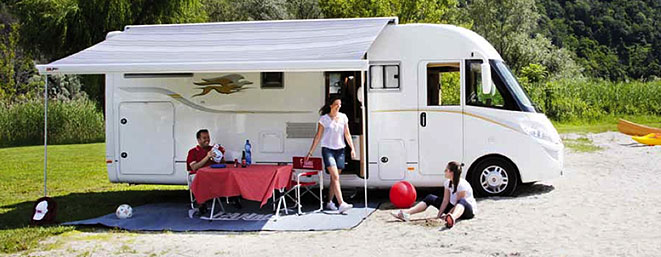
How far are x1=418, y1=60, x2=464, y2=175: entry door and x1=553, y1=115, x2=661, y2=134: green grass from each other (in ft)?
43.1

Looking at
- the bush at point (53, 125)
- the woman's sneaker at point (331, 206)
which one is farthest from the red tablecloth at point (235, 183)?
the bush at point (53, 125)

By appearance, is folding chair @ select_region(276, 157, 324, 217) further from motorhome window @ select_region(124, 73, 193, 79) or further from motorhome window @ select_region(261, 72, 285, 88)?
motorhome window @ select_region(124, 73, 193, 79)

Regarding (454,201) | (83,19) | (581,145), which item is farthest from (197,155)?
(83,19)

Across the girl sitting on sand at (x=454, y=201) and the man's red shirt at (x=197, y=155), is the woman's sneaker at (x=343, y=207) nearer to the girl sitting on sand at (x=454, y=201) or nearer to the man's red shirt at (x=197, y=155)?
the girl sitting on sand at (x=454, y=201)

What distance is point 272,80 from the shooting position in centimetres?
971

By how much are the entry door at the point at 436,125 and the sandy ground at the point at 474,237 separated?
713 millimetres

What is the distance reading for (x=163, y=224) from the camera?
851 cm

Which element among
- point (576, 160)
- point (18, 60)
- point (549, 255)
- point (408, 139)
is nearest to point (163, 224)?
point (408, 139)

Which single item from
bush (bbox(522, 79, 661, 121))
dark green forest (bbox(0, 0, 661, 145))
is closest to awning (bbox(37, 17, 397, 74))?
dark green forest (bbox(0, 0, 661, 145))

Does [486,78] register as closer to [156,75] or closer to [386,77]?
[386,77]

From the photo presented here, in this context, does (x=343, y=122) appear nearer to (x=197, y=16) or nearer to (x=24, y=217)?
(x=24, y=217)

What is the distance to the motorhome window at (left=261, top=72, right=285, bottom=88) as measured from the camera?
969cm

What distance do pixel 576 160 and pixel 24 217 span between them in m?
10.1

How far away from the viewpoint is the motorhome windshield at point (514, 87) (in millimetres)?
9656
